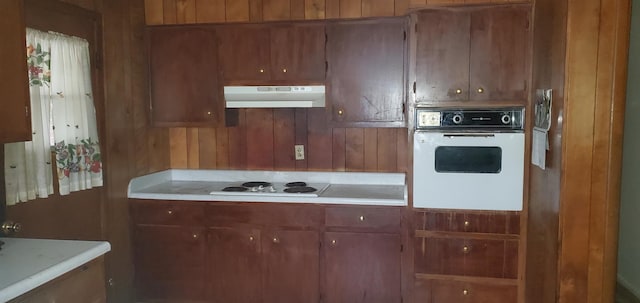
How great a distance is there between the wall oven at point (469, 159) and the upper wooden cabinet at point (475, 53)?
0.12 meters

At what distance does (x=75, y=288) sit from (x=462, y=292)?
7.27ft

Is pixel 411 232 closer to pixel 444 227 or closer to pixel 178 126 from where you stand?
pixel 444 227

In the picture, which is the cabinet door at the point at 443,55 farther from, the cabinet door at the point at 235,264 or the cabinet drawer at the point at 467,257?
the cabinet door at the point at 235,264

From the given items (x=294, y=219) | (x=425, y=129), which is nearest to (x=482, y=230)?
(x=425, y=129)

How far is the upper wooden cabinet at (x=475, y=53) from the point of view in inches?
111

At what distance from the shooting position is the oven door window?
2855 millimetres

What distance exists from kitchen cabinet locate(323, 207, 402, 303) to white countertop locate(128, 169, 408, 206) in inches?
3.5

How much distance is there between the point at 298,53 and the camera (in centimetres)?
326

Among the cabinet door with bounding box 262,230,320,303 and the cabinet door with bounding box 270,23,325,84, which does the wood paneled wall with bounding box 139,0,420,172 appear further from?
the cabinet door with bounding box 262,230,320,303

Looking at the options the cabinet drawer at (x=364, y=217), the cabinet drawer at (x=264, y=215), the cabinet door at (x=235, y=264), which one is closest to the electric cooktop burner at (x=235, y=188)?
the cabinet drawer at (x=264, y=215)

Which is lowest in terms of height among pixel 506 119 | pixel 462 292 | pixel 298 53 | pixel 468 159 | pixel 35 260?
pixel 462 292

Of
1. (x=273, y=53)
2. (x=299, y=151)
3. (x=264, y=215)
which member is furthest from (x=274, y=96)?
(x=264, y=215)

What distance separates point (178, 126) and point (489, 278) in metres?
2.40

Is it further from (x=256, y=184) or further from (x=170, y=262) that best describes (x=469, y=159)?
(x=170, y=262)
